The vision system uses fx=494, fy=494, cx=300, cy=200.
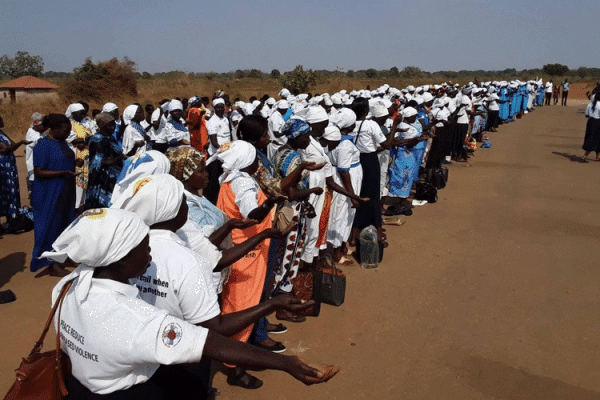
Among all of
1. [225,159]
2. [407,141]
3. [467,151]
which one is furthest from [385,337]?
[467,151]

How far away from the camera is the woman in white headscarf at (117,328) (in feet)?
5.67

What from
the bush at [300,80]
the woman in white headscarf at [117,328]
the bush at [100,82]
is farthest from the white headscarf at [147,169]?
the bush at [100,82]

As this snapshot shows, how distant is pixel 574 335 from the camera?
15.4 feet

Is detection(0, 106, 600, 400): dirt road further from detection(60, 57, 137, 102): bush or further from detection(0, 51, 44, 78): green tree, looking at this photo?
detection(0, 51, 44, 78): green tree

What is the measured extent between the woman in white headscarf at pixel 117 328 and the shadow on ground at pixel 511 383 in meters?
2.70

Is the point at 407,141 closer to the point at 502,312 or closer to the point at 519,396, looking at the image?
the point at 502,312

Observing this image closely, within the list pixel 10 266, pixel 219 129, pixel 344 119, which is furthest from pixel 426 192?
pixel 10 266

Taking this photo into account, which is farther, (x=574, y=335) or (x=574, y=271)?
(x=574, y=271)

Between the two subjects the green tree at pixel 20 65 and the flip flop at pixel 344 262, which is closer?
the flip flop at pixel 344 262

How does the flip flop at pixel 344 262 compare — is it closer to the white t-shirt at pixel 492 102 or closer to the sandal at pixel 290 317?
the sandal at pixel 290 317

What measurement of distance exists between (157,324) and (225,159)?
2.03m

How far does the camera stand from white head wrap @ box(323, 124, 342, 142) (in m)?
5.58

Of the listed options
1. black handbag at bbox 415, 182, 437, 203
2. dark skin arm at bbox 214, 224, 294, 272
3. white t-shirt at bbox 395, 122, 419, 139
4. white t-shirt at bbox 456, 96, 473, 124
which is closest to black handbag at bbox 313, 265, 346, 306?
dark skin arm at bbox 214, 224, 294, 272

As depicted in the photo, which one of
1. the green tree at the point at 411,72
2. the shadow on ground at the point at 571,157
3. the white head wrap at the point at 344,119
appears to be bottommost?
the shadow on ground at the point at 571,157
